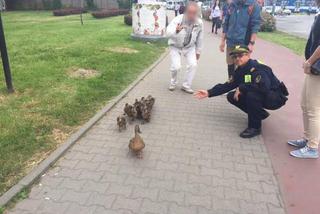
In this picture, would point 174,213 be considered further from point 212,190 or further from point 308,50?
point 308,50

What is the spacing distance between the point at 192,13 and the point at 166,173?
11.6 feet

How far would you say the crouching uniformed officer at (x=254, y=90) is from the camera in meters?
5.08

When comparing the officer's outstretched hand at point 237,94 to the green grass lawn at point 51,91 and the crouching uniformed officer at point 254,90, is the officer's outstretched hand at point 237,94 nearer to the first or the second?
the crouching uniformed officer at point 254,90

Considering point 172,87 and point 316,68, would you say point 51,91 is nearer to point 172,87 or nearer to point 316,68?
point 172,87

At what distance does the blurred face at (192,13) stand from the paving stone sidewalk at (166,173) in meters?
1.82

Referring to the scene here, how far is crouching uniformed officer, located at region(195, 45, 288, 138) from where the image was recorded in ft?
16.7

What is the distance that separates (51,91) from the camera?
263 inches

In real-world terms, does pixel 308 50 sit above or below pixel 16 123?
above

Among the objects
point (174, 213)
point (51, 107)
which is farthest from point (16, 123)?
point (174, 213)

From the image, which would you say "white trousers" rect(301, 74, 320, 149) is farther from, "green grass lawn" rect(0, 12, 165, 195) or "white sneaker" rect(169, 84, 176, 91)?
"white sneaker" rect(169, 84, 176, 91)

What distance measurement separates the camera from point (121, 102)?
257 inches

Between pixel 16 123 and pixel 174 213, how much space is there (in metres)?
2.77

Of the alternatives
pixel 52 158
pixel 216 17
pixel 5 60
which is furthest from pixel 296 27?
pixel 52 158

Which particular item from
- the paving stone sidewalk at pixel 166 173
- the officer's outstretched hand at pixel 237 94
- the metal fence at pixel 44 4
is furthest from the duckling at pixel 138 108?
the metal fence at pixel 44 4
